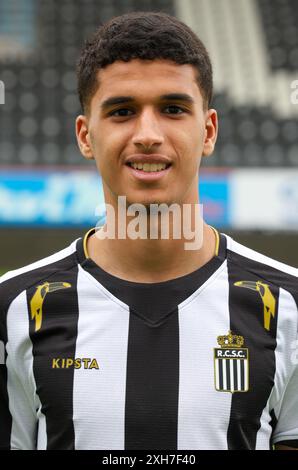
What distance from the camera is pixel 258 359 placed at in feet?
5.63

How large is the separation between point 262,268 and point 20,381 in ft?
2.08

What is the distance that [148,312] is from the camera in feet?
5.68

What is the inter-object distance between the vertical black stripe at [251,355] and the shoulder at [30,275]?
394 mm

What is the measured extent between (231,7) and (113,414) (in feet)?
43.6

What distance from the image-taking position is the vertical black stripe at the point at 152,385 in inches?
63.9

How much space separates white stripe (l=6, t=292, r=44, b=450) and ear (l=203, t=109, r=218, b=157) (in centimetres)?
56

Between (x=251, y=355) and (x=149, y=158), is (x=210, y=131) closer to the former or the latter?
(x=149, y=158)

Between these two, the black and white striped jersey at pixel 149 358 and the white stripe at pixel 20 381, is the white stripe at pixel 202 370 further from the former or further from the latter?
the white stripe at pixel 20 381

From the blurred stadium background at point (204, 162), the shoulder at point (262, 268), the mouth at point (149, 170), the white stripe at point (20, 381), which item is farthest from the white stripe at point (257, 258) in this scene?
the blurred stadium background at point (204, 162)

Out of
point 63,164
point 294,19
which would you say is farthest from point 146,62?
point 294,19
